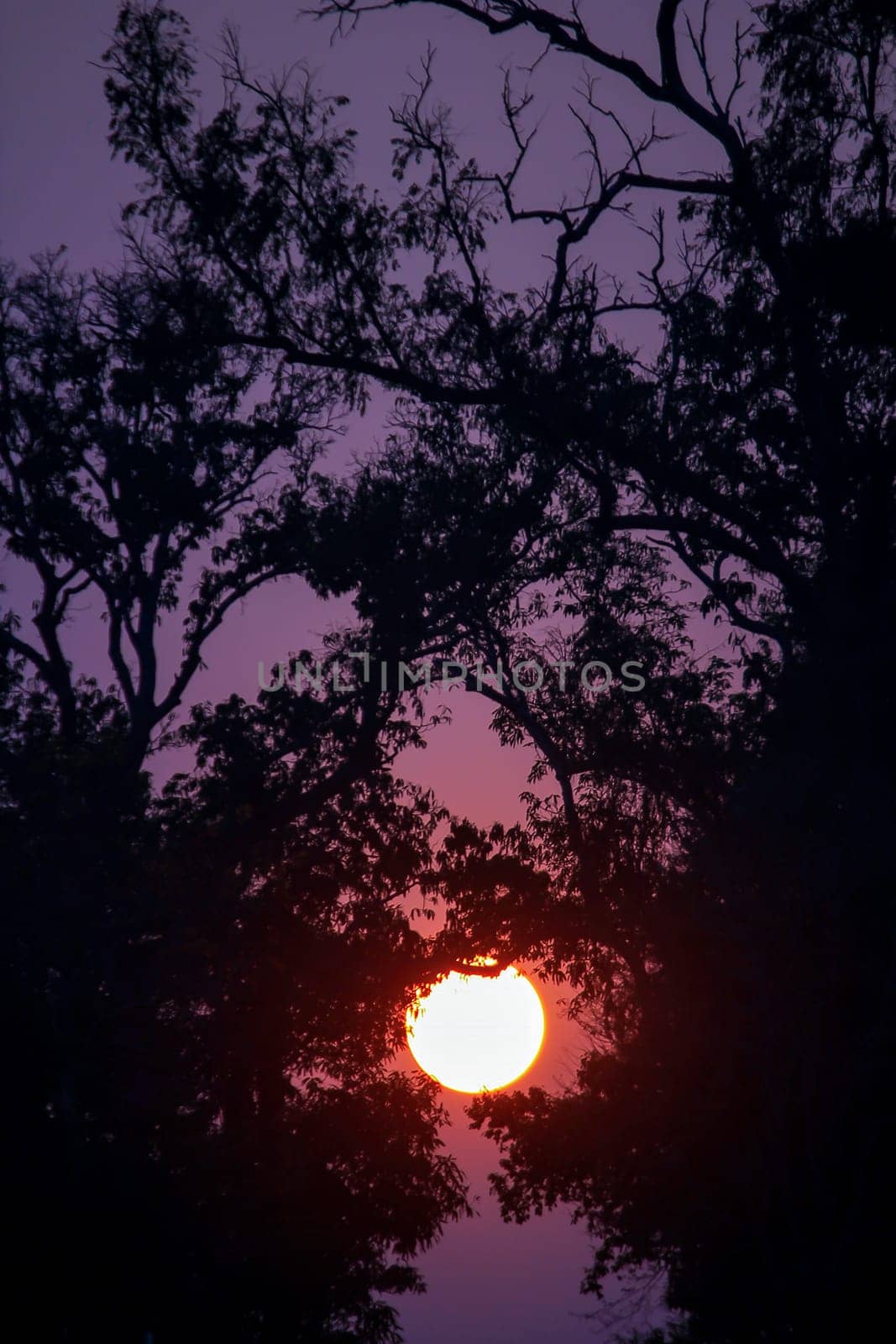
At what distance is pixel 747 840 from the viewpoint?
Answer: 1521 cm

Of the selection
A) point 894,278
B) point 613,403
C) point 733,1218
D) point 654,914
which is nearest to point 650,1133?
point 733,1218

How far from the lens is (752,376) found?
53.7 ft

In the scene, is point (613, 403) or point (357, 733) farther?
point (357, 733)

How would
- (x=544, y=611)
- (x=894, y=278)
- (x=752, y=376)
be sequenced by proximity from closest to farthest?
(x=894, y=278)
(x=752, y=376)
(x=544, y=611)

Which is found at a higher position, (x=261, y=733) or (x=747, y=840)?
(x=261, y=733)

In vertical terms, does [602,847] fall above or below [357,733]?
below

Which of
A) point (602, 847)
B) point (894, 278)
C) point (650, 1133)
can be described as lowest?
point (650, 1133)

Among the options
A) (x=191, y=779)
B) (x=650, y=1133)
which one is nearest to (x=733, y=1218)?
(x=650, y=1133)

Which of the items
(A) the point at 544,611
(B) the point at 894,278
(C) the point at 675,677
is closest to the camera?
(B) the point at 894,278

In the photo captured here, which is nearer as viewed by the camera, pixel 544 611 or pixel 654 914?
pixel 654 914

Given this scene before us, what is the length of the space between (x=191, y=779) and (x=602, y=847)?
619 centimetres

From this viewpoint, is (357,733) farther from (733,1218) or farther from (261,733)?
(733,1218)

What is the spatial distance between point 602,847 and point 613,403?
Answer: 19.4 feet

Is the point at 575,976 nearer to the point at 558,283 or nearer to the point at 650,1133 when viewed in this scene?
the point at 650,1133
